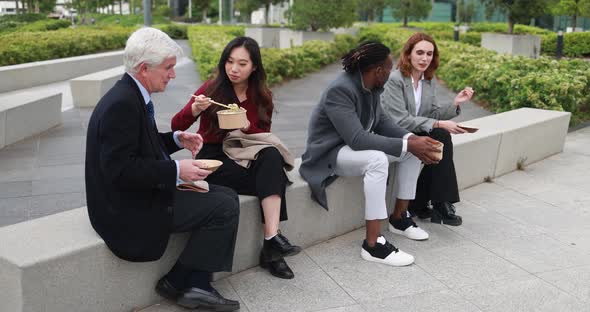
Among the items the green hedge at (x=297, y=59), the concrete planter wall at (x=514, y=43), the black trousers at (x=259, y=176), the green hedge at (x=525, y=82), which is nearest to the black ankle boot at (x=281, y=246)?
the black trousers at (x=259, y=176)

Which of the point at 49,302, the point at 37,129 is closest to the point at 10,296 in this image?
the point at 49,302

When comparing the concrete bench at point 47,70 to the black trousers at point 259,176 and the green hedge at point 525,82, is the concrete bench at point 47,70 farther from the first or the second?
the black trousers at point 259,176

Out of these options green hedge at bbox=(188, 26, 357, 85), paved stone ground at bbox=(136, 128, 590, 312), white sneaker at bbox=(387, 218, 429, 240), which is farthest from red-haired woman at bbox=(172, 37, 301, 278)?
green hedge at bbox=(188, 26, 357, 85)

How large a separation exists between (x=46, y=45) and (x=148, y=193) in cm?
1347

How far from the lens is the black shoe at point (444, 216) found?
15.4ft

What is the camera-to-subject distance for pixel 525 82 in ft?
27.8

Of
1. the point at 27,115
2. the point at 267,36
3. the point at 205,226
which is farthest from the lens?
the point at 267,36

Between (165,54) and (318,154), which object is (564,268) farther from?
(165,54)

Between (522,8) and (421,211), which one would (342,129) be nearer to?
(421,211)

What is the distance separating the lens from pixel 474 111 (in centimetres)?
→ 983

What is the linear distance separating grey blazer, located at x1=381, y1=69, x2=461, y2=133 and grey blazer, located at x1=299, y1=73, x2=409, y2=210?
295 mm

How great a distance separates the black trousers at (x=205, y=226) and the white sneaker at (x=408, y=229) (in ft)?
5.82

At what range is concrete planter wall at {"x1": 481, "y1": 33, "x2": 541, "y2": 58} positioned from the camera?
1903 centimetres

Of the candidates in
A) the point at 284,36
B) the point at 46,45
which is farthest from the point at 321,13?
the point at 46,45
